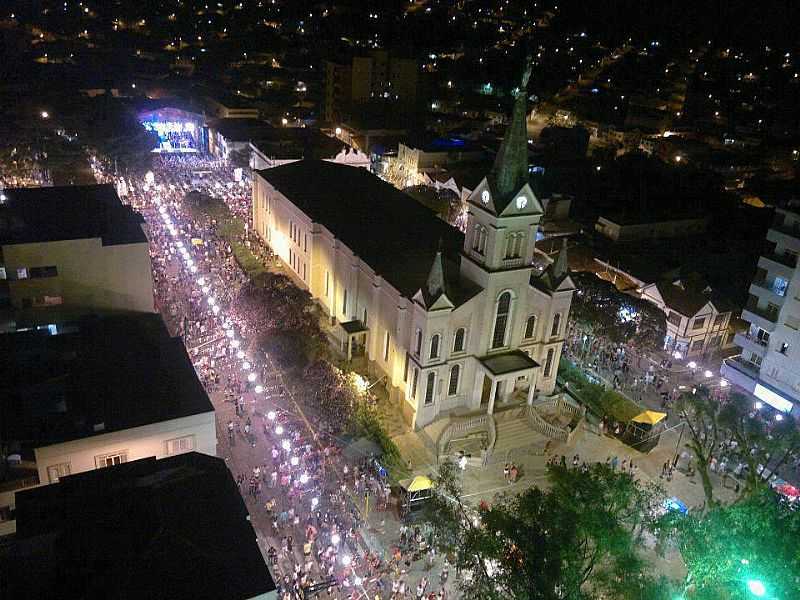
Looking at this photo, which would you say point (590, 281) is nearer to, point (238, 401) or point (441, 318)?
point (441, 318)

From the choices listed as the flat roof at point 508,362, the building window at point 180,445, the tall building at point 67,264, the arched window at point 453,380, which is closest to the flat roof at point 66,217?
the tall building at point 67,264

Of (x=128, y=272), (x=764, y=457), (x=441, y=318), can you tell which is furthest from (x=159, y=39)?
(x=764, y=457)

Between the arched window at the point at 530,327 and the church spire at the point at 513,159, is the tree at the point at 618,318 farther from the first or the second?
the church spire at the point at 513,159

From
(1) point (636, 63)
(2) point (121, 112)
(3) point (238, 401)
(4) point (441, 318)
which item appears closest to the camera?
(4) point (441, 318)

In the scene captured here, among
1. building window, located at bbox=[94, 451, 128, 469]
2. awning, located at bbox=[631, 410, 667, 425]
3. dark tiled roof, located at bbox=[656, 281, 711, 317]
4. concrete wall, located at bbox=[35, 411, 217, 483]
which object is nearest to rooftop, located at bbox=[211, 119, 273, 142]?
dark tiled roof, located at bbox=[656, 281, 711, 317]

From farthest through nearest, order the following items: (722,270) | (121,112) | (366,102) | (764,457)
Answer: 1. (366,102)
2. (121,112)
3. (722,270)
4. (764,457)

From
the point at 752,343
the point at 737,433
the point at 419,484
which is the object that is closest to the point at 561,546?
the point at 419,484
